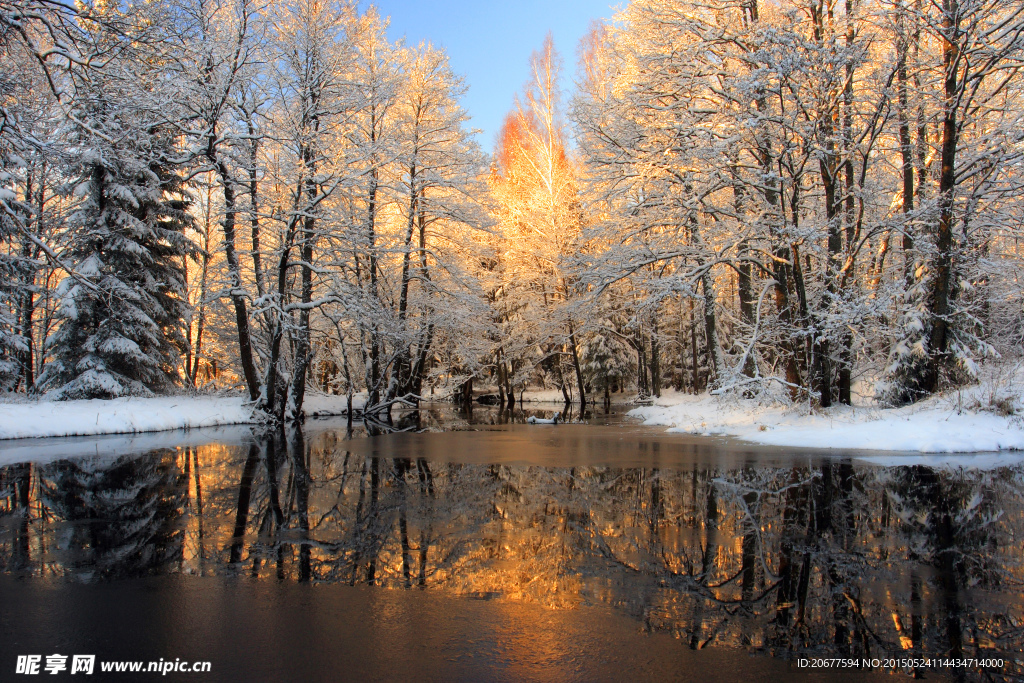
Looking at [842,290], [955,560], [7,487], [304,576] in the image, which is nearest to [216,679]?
[304,576]

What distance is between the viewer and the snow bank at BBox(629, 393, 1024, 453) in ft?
37.9

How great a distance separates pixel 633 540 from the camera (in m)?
5.83

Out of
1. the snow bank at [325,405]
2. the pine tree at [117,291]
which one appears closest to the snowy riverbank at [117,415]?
the pine tree at [117,291]

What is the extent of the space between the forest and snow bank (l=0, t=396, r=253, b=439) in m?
1.73

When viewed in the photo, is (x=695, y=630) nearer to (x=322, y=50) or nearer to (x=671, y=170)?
(x=671, y=170)

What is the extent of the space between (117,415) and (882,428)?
19.8 m

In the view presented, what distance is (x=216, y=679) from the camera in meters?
3.27

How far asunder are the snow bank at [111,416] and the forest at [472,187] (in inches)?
68.0

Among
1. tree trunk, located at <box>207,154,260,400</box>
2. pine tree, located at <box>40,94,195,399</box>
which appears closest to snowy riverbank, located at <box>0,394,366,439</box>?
tree trunk, located at <box>207,154,260,400</box>

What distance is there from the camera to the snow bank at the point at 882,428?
11.5m

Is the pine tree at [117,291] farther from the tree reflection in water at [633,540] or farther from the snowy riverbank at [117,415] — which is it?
the tree reflection in water at [633,540]

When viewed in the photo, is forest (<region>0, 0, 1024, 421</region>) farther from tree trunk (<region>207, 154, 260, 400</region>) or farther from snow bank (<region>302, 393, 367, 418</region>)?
snow bank (<region>302, 393, 367, 418</region>)

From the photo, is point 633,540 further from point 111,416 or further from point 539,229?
point 539,229

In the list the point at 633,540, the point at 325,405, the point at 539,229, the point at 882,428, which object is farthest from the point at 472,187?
the point at 633,540
